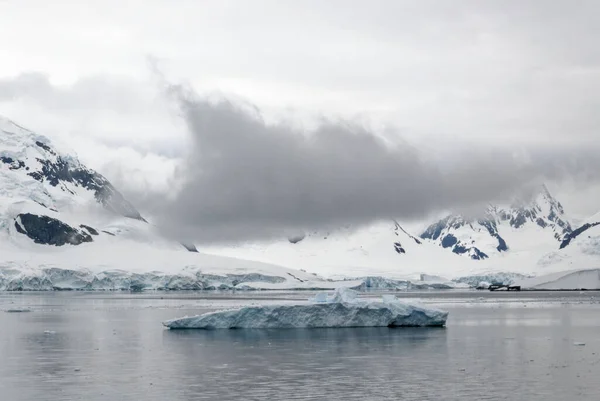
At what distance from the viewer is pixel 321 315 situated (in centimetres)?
4962

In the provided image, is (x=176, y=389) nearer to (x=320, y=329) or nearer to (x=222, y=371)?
(x=222, y=371)

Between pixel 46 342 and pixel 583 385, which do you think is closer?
pixel 583 385

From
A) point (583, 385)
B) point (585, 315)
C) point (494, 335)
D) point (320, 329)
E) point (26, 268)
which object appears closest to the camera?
point (583, 385)

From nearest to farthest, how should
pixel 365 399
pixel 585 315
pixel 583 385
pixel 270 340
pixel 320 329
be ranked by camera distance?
pixel 365 399 < pixel 583 385 < pixel 270 340 < pixel 320 329 < pixel 585 315

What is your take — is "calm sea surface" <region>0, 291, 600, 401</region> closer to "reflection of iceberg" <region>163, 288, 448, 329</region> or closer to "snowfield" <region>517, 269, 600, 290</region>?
"reflection of iceberg" <region>163, 288, 448, 329</region>

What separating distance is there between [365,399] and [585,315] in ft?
151

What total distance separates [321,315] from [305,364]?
1738 cm

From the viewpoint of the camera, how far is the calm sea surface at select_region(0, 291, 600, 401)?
84.1ft

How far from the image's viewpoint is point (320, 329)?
49.2 m

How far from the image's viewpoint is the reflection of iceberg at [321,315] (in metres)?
49.1

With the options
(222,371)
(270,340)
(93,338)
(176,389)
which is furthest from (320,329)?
(176,389)

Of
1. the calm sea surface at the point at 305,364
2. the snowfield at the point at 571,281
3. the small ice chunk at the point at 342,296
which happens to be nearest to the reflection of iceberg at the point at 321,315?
the small ice chunk at the point at 342,296

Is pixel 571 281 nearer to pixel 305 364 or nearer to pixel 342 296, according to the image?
pixel 342 296

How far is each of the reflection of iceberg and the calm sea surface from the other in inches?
45.0
